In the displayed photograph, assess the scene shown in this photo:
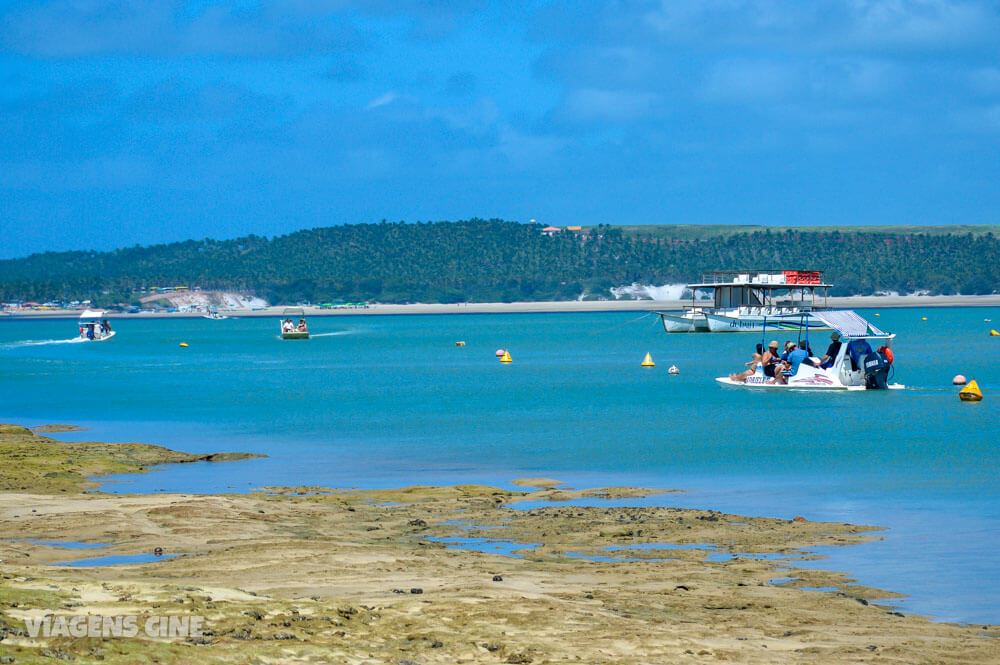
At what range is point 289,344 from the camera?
119562 millimetres

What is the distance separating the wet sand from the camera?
10.9 meters

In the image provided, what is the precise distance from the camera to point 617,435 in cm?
3566

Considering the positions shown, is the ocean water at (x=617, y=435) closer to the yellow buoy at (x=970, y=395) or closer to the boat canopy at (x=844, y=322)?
the yellow buoy at (x=970, y=395)

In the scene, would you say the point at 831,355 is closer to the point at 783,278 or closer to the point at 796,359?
the point at 796,359

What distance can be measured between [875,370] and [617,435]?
16.1 meters

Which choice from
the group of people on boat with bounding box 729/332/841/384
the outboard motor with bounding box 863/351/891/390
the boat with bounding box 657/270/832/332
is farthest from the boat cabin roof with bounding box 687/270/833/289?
the outboard motor with bounding box 863/351/891/390

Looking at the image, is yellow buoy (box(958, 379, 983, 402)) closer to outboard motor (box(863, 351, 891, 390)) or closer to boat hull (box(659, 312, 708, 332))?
outboard motor (box(863, 351, 891, 390))

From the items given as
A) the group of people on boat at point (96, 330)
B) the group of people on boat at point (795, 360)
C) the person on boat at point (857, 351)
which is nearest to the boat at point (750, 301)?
the group of people on boat at point (795, 360)

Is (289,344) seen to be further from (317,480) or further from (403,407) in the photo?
(317,480)

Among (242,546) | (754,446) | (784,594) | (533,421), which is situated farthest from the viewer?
(533,421)

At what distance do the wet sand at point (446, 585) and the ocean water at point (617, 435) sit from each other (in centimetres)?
157

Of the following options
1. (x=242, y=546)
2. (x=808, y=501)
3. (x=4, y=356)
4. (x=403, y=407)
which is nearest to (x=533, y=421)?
(x=403, y=407)

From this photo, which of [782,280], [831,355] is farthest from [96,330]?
[831,355]

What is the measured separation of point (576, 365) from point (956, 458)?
47404mm
